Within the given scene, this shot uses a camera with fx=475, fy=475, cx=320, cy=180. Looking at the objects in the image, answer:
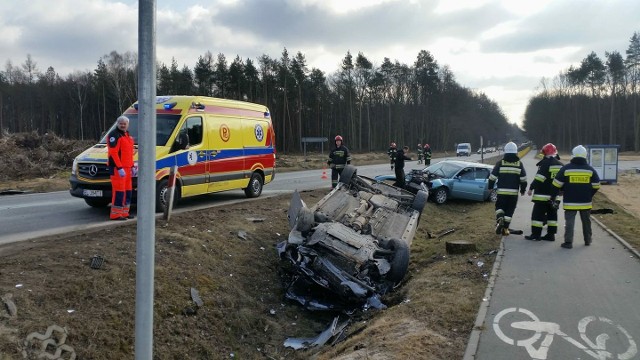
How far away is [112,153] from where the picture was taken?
813cm

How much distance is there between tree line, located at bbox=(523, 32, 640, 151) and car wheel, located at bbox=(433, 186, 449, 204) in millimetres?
63380

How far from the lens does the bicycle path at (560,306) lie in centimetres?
471

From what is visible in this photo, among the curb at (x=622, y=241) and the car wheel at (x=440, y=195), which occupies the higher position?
the car wheel at (x=440, y=195)

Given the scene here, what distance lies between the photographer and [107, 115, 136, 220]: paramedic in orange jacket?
8148 mm

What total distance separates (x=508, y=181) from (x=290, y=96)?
170 ft

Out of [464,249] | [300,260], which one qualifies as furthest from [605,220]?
[300,260]

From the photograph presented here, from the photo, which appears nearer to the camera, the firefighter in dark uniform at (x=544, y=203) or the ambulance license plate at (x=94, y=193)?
the ambulance license plate at (x=94, y=193)

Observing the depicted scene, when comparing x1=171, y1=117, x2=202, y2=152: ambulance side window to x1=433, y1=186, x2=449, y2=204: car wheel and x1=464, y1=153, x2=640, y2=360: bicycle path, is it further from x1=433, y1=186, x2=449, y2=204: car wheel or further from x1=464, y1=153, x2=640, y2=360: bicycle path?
x1=433, y1=186, x2=449, y2=204: car wheel

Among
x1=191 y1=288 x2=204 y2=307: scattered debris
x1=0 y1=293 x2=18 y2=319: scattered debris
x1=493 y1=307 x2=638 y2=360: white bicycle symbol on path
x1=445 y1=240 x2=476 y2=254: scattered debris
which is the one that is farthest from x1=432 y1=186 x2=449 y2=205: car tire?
x1=0 y1=293 x2=18 y2=319: scattered debris

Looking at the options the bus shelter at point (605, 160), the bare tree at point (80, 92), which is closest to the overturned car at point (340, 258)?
the bus shelter at point (605, 160)

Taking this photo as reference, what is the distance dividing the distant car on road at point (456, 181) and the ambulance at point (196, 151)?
5269 millimetres

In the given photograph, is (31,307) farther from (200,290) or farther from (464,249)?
(464,249)

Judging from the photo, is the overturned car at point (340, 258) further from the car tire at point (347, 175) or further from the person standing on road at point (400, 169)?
the person standing on road at point (400, 169)

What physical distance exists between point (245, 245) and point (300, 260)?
188cm
